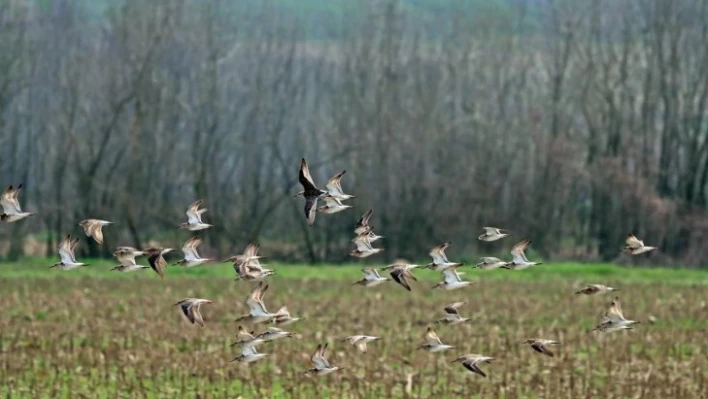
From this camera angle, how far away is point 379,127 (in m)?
41.5

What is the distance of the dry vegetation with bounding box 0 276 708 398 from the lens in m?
12.0

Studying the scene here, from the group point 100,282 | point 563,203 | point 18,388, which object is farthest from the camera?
point 563,203

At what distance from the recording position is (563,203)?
135 feet

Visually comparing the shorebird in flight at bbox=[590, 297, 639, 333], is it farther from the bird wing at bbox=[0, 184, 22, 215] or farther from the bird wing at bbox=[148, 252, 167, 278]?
the bird wing at bbox=[0, 184, 22, 215]

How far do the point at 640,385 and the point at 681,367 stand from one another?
147cm

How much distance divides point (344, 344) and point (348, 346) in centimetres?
25

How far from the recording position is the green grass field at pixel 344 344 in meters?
12.0

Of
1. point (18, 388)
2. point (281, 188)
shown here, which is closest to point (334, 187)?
point (18, 388)

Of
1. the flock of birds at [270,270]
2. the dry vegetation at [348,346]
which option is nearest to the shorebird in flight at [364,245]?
the flock of birds at [270,270]

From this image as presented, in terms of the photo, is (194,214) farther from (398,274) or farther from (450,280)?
(450,280)

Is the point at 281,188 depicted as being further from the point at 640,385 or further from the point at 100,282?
the point at 640,385

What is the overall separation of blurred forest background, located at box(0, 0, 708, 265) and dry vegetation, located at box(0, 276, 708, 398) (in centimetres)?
1496

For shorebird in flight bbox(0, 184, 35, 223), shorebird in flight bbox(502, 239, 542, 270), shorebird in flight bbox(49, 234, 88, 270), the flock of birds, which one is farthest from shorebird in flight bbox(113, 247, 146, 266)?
shorebird in flight bbox(502, 239, 542, 270)

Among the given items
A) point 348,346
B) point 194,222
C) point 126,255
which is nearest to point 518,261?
point 194,222
